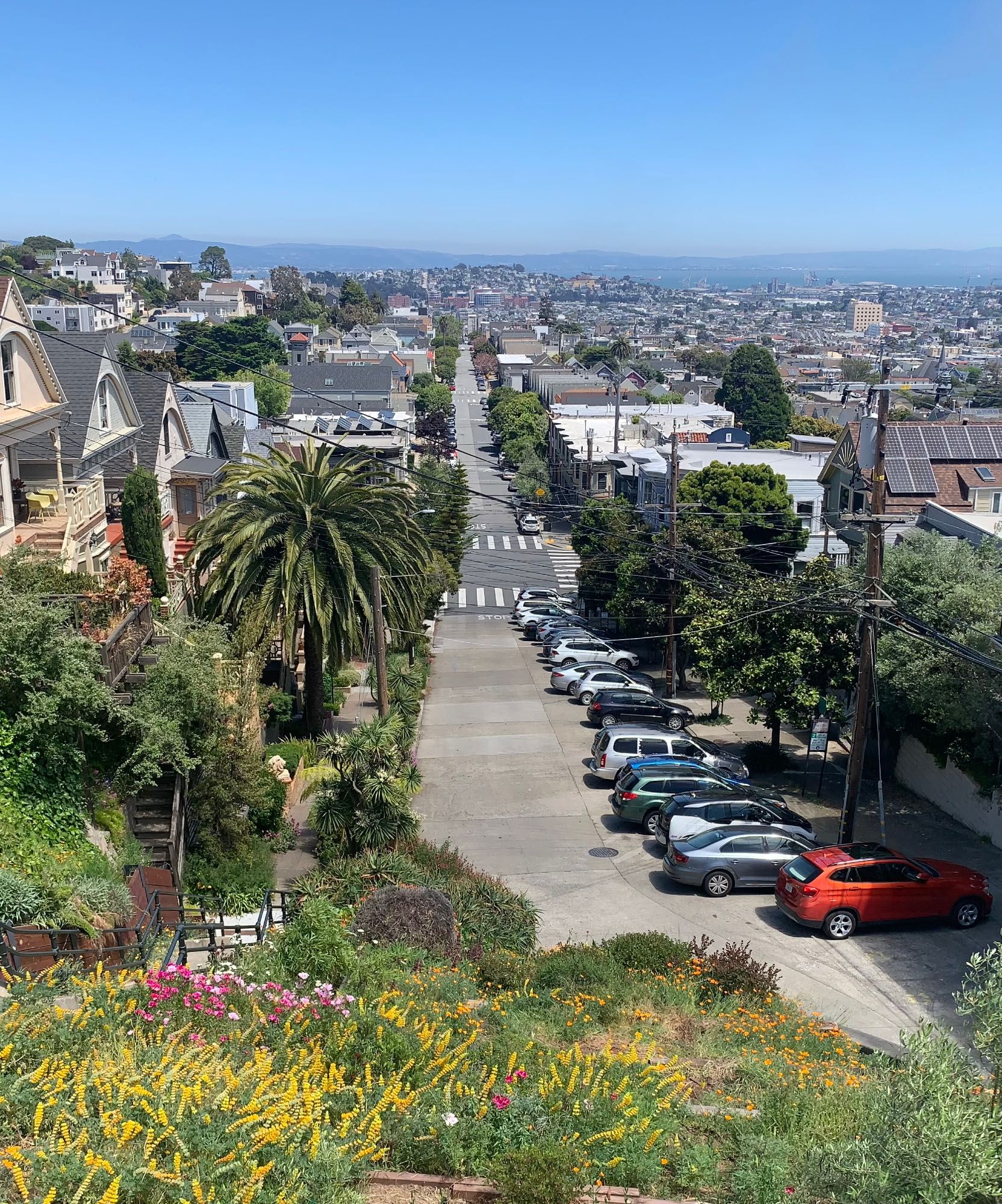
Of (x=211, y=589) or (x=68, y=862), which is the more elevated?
(x=211, y=589)

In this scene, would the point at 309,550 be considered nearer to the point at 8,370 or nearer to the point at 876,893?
the point at 8,370

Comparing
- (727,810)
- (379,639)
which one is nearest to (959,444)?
(727,810)

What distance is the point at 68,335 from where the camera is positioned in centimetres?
3634

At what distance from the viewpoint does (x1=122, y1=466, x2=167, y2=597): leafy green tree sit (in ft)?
88.2

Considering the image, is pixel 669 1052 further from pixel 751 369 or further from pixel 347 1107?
pixel 751 369

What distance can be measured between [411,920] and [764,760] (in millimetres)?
16766

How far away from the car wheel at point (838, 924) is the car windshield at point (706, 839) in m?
2.53

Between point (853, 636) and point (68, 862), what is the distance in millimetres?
17997

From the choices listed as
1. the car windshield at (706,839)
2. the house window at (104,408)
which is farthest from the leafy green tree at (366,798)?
the house window at (104,408)

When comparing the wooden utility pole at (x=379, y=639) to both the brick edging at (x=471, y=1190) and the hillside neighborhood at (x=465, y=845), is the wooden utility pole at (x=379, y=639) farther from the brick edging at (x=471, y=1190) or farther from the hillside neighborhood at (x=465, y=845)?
the brick edging at (x=471, y=1190)

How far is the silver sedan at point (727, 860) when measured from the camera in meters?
20.7

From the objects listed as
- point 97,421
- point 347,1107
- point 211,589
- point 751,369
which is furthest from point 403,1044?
point 751,369

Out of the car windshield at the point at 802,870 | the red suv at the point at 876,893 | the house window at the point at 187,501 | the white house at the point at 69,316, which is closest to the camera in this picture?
the red suv at the point at 876,893

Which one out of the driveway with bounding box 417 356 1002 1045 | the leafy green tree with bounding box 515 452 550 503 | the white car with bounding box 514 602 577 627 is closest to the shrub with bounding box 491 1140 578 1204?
the driveway with bounding box 417 356 1002 1045
